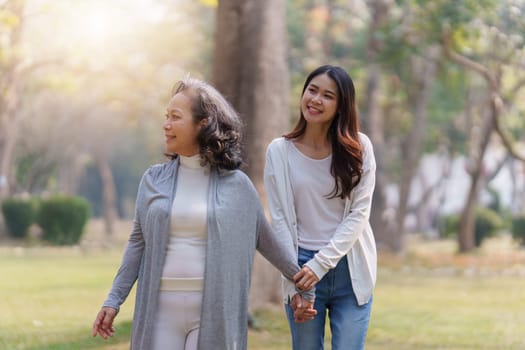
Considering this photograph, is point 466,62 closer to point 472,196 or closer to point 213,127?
point 472,196

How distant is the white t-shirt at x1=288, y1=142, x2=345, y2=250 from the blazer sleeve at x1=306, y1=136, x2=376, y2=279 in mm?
74

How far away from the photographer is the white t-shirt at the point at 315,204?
5082 millimetres

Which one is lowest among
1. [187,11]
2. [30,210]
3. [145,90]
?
[30,210]

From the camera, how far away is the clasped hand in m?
4.90

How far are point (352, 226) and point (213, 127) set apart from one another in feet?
2.95

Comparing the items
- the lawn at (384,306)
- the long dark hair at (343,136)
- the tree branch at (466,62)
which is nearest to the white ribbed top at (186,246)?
the long dark hair at (343,136)

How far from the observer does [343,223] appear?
16.5 ft

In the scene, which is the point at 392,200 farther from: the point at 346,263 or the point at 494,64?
the point at 346,263

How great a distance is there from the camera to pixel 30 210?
29.6 meters

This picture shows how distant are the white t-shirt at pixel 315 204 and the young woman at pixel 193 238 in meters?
0.39

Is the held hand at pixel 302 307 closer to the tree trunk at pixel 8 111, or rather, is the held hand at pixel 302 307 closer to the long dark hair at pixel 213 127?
the long dark hair at pixel 213 127

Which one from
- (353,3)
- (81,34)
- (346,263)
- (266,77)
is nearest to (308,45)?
(353,3)

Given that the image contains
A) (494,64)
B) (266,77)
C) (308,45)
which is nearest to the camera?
(266,77)

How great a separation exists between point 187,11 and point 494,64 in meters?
11.8
